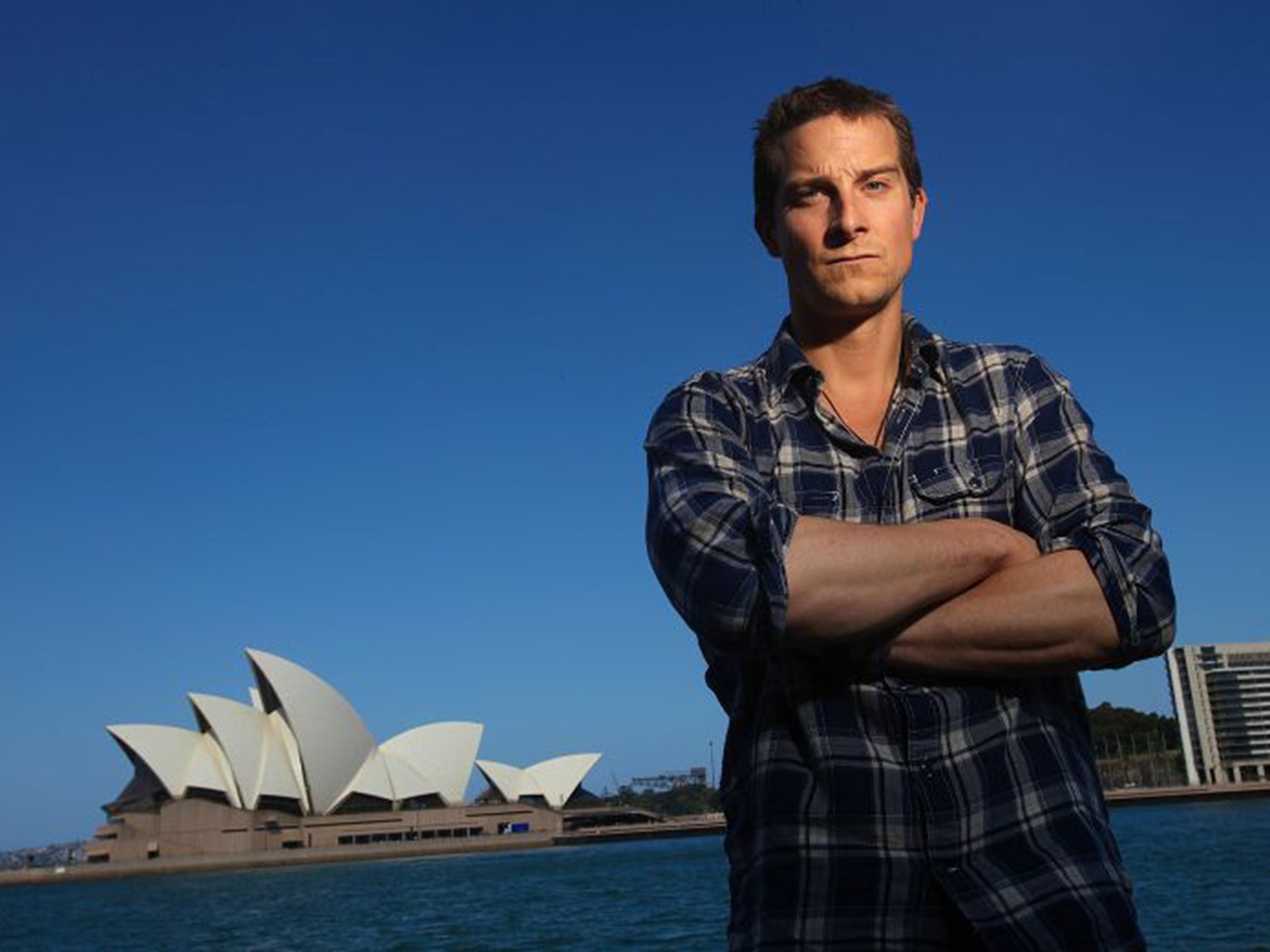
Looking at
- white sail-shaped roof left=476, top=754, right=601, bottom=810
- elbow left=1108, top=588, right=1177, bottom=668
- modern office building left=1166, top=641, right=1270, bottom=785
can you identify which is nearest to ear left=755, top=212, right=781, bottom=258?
elbow left=1108, top=588, right=1177, bottom=668

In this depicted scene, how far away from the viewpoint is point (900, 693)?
97 cm

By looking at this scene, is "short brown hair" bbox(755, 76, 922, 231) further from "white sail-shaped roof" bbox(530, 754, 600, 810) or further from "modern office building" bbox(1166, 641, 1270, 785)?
"modern office building" bbox(1166, 641, 1270, 785)

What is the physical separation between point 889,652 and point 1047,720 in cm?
15

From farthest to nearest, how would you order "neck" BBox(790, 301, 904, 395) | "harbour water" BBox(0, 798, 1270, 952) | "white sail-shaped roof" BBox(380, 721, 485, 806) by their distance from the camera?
1. "white sail-shaped roof" BBox(380, 721, 485, 806)
2. "harbour water" BBox(0, 798, 1270, 952)
3. "neck" BBox(790, 301, 904, 395)

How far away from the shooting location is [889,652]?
967 millimetres

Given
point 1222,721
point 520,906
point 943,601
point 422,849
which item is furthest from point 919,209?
point 1222,721

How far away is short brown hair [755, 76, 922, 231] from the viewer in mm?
1172

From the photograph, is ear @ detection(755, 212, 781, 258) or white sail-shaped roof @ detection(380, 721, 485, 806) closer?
ear @ detection(755, 212, 781, 258)

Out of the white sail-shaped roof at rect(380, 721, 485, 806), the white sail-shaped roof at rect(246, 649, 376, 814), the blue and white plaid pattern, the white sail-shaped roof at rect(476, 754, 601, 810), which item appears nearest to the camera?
the blue and white plaid pattern

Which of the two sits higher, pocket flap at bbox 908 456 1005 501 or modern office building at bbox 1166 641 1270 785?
modern office building at bbox 1166 641 1270 785

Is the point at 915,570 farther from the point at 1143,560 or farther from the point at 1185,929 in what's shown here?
the point at 1185,929

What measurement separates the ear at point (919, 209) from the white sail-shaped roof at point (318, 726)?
43660 millimetres

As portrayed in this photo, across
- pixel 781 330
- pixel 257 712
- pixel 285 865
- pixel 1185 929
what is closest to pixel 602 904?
pixel 1185 929

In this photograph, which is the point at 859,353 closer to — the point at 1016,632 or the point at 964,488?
the point at 964,488
